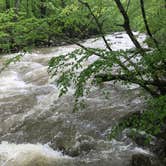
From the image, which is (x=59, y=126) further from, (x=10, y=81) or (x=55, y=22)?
(x=10, y=81)

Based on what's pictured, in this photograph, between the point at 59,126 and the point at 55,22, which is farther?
the point at 59,126

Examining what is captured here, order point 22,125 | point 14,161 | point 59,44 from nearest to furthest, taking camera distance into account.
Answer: point 14,161 < point 22,125 < point 59,44

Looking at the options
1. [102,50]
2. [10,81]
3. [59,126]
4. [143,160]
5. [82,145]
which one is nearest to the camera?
[102,50]

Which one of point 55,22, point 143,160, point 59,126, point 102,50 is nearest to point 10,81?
point 59,126

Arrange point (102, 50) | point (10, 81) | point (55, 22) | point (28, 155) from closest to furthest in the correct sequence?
point (102, 50), point (55, 22), point (28, 155), point (10, 81)

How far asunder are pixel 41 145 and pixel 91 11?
3059 mm

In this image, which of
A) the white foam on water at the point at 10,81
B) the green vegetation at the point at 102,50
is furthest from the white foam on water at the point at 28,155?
the white foam on water at the point at 10,81

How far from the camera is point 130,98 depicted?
358 inches

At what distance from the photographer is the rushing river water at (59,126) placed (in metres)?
6.36

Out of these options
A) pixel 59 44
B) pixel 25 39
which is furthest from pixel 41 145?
pixel 59 44

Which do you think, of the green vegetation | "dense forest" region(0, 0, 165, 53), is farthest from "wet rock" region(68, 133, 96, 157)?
"dense forest" region(0, 0, 165, 53)

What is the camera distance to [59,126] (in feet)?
25.8

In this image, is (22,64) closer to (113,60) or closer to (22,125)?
(22,125)

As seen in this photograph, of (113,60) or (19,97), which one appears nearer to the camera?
(113,60)
